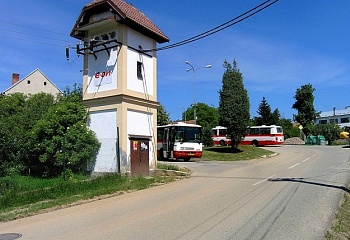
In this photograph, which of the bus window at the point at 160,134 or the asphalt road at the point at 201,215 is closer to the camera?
the asphalt road at the point at 201,215

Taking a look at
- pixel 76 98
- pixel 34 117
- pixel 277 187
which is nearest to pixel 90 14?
pixel 76 98

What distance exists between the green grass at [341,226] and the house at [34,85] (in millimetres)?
51698

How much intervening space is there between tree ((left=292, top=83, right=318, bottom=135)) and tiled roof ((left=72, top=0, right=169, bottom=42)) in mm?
54693

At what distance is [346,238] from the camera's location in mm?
6996

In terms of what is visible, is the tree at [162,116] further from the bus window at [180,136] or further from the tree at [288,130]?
the tree at [288,130]

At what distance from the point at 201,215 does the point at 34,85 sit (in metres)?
54.9

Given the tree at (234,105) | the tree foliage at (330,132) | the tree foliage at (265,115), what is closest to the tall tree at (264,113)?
the tree foliage at (265,115)

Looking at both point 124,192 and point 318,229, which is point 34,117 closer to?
point 124,192

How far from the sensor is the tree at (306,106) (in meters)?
70.2

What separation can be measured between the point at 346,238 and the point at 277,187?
687cm

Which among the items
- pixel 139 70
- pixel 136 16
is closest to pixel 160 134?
pixel 139 70

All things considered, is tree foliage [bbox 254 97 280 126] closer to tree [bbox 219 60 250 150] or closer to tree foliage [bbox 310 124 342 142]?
Result: tree foliage [bbox 310 124 342 142]

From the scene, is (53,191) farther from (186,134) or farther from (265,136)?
(265,136)

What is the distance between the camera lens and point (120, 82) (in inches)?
758
